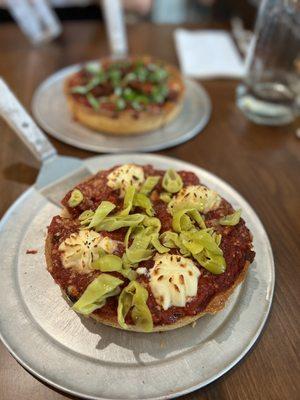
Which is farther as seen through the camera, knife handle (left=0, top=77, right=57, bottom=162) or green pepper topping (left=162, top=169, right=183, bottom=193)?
knife handle (left=0, top=77, right=57, bottom=162)

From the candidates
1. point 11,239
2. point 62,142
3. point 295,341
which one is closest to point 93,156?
point 62,142

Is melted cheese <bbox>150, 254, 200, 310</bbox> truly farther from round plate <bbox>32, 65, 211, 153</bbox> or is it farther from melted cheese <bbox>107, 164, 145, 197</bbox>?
round plate <bbox>32, 65, 211, 153</bbox>

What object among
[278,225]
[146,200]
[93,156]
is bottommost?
[278,225]

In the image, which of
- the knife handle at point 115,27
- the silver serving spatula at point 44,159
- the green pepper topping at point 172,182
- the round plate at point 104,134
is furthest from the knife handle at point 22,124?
the knife handle at point 115,27

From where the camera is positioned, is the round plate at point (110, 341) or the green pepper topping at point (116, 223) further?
the green pepper topping at point (116, 223)

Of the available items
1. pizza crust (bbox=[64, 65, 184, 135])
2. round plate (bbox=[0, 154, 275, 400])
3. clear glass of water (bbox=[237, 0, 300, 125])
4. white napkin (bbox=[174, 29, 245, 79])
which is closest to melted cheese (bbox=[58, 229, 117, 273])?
round plate (bbox=[0, 154, 275, 400])

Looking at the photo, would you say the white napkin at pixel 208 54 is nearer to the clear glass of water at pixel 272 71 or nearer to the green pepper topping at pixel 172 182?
the clear glass of water at pixel 272 71

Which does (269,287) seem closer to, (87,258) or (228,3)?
(87,258)
